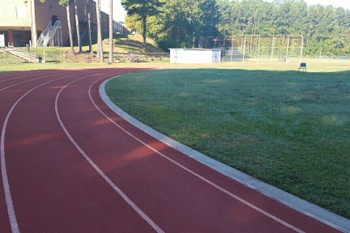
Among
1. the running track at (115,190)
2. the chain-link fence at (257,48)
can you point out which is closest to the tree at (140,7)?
the chain-link fence at (257,48)

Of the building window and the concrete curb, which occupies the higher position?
the building window

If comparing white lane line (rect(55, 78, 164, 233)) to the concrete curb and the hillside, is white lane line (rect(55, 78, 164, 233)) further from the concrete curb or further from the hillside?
the hillside

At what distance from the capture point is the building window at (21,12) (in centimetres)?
4859

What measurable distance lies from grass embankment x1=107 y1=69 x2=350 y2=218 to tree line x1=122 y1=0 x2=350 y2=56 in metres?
41.0

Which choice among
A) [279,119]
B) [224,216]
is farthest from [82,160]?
[279,119]

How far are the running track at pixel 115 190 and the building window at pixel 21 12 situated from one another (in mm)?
44835

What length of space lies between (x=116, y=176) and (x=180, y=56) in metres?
43.2

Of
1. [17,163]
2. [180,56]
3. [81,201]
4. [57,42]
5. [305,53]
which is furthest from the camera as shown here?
[305,53]

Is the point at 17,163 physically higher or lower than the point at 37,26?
lower

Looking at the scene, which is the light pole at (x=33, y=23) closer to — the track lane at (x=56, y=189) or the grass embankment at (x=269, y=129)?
the grass embankment at (x=269, y=129)

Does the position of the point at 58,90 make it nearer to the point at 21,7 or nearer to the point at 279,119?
the point at 279,119

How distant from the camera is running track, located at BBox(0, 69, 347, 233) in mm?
4609

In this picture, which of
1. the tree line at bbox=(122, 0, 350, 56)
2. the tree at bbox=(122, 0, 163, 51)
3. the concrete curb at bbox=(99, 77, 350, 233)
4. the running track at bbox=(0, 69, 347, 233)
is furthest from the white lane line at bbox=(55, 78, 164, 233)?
the tree line at bbox=(122, 0, 350, 56)

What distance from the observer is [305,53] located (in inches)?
3076
